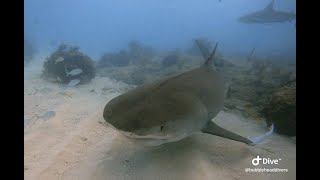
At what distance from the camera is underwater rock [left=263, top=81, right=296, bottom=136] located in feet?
14.0

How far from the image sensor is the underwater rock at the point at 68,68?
8102 mm

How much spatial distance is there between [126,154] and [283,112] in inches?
106

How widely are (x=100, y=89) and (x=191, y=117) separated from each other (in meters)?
4.65

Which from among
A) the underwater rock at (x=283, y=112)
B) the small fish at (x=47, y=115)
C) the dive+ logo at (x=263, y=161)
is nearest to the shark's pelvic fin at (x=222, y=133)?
the dive+ logo at (x=263, y=161)

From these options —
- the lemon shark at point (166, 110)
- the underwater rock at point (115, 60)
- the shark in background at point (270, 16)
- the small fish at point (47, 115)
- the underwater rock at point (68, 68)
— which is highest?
the lemon shark at point (166, 110)

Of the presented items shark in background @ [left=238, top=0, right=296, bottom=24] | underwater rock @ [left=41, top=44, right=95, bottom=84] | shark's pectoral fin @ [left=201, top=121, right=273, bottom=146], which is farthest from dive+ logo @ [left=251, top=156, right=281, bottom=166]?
shark in background @ [left=238, top=0, right=296, bottom=24]

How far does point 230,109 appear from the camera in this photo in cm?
563

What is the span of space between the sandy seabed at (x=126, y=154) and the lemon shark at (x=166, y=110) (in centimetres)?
39

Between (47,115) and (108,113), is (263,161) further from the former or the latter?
(47,115)

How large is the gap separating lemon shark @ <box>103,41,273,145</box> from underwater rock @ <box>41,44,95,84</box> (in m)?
5.14

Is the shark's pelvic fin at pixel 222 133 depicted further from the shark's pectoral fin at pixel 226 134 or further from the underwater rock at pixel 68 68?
the underwater rock at pixel 68 68

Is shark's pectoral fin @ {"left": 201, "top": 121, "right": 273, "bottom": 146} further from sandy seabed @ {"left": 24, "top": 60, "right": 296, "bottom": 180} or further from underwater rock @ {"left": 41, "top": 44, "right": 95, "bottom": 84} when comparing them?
underwater rock @ {"left": 41, "top": 44, "right": 95, "bottom": 84}
